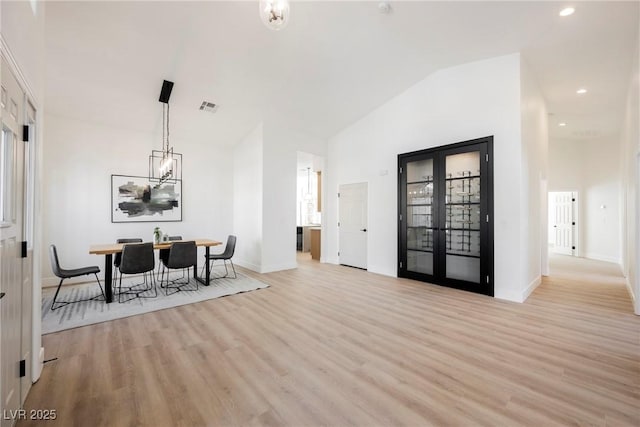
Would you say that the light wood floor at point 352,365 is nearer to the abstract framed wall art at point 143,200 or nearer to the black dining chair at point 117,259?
the black dining chair at point 117,259

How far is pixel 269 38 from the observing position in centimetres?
389

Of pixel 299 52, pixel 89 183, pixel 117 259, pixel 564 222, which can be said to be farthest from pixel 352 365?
pixel 564 222

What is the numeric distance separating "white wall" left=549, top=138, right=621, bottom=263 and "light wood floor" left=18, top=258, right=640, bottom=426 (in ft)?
17.6

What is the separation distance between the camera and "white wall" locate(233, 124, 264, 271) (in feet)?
20.1

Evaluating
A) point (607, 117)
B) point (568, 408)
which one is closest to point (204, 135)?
point (568, 408)

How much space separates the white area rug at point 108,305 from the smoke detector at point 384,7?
4.56 m

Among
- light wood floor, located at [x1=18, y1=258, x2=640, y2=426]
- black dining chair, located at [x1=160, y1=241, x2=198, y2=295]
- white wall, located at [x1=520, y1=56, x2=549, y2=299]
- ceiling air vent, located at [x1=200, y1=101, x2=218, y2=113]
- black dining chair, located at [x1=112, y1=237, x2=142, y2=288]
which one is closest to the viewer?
light wood floor, located at [x1=18, y1=258, x2=640, y2=426]

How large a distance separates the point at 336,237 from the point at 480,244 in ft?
11.4

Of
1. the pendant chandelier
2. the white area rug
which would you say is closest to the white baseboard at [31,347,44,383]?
the white area rug

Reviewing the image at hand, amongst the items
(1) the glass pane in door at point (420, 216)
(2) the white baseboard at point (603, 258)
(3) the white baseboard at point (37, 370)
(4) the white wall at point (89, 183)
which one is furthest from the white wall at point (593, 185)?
(3) the white baseboard at point (37, 370)

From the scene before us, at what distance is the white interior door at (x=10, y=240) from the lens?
61.3 inches

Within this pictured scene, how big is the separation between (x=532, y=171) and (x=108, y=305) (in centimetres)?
717

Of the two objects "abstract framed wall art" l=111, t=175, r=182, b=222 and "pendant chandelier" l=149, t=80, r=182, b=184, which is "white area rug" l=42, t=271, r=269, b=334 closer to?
"abstract framed wall art" l=111, t=175, r=182, b=222

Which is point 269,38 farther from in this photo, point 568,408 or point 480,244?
point 568,408
